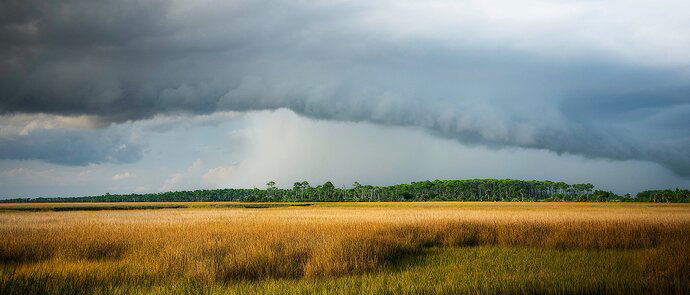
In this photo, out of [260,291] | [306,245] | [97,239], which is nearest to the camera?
[260,291]

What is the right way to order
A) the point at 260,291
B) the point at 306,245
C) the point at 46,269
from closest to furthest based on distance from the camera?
1. the point at 260,291
2. the point at 46,269
3. the point at 306,245

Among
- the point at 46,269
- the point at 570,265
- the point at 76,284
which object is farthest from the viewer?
the point at 570,265

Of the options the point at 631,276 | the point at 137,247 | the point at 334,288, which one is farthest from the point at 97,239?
the point at 631,276

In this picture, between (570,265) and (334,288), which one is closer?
(334,288)

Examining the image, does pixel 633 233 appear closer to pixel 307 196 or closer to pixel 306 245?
pixel 306 245

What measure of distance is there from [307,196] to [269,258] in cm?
18737

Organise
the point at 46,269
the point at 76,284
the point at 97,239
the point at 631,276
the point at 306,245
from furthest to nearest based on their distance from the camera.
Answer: the point at 97,239 → the point at 306,245 → the point at 46,269 → the point at 631,276 → the point at 76,284

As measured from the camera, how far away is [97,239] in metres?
15.5

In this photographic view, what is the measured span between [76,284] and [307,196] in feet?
621

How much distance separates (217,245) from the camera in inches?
516

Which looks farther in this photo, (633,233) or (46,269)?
(633,233)

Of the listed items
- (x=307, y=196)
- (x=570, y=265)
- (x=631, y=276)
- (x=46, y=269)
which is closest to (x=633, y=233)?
(x=570, y=265)

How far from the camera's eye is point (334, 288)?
8.61m

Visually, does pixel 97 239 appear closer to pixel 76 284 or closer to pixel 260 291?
pixel 76 284
